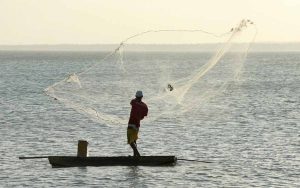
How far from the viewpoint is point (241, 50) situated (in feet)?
91.8

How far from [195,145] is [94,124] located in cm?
1153

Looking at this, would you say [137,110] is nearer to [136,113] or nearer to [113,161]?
[136,113]

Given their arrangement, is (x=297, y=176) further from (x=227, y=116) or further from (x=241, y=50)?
(x=227, y=116)

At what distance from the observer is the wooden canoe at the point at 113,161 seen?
30.2m

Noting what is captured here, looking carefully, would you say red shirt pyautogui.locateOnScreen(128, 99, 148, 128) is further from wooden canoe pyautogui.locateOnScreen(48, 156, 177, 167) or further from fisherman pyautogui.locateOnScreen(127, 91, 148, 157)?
wooden canoe pyautogui.locateOnScreen(48, 156, 177, 167)

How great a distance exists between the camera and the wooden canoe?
30203mm

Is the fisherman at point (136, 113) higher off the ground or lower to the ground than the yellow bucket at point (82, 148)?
higher

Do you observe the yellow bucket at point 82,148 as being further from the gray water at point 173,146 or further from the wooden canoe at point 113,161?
the gray water at point 173,146

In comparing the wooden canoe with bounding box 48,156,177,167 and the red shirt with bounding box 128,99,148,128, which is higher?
the red shirt with bounding box 128,99,148,128

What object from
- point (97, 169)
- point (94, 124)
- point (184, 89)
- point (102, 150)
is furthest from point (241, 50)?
point (94, 124)

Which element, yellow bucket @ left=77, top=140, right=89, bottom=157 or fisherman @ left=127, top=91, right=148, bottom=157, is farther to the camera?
yellow bucket @ left=77, top=140, right=89, bottom=157

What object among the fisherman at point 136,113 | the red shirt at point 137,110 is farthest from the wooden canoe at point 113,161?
the red shirt at point 137,110

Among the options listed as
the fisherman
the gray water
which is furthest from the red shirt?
the gray water

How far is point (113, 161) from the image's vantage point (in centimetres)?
3036
